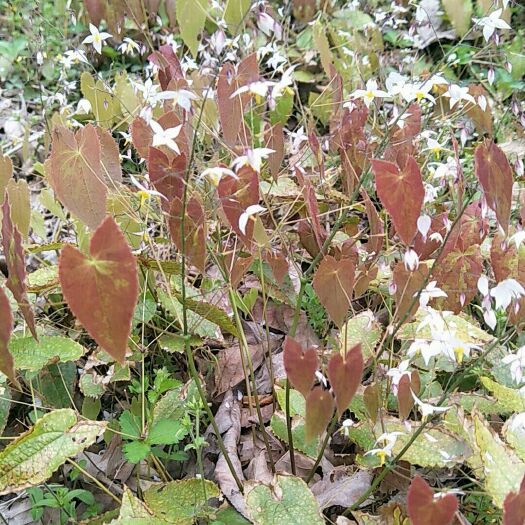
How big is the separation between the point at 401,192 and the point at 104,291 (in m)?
0.34

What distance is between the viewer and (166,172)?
2.68 feet

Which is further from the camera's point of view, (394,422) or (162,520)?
(394,422)

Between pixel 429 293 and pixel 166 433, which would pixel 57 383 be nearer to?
pixel 166 433

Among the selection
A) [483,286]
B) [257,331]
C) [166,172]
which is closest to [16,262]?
[166,172]

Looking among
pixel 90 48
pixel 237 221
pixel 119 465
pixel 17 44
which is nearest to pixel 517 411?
pixel 237 221

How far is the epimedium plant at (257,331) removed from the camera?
0.70 metres

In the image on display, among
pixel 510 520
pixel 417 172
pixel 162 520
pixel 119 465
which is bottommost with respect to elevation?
pixel 119 465

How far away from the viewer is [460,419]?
35.6 inches

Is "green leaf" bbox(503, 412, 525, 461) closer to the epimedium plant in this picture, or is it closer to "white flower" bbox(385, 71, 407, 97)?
the epimedium plant

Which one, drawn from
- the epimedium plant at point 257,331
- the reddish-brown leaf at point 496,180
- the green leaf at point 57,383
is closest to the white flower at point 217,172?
the epimedium plant at point 257,331

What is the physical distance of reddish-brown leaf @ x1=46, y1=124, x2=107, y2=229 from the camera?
2.73 ft

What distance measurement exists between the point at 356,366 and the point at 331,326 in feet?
2.32

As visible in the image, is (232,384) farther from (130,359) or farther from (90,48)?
(90,48)

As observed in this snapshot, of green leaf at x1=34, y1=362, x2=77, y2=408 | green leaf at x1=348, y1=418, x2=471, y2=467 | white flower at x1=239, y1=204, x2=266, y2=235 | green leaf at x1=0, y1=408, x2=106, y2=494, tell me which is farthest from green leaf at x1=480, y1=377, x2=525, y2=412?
green leaf at x1=34, y1=362, x2=77, y2=408
